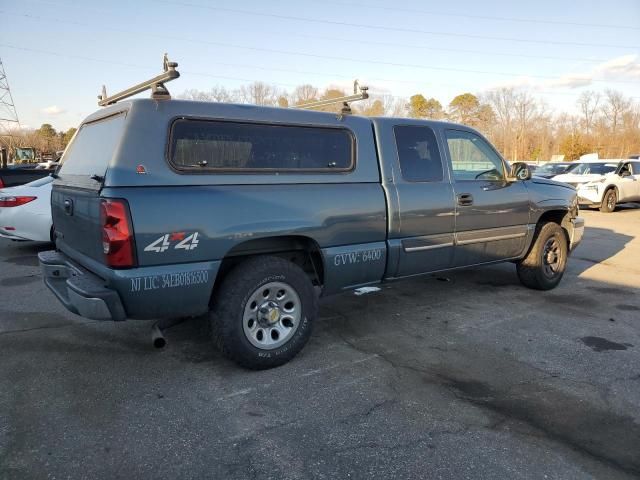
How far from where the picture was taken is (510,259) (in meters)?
5.62

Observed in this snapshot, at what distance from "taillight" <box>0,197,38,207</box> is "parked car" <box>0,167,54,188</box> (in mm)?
1254

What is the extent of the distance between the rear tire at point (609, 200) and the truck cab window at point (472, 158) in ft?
41.4

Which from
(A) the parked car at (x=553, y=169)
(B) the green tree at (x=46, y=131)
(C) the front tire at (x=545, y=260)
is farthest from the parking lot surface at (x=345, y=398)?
(B) the green tree at (x=46, y=131)

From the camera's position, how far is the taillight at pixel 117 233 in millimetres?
3000

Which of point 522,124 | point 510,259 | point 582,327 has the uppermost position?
point 522,124

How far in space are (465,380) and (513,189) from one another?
2.71 meters

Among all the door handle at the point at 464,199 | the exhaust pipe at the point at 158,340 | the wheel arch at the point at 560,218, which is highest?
the door handle at the point at 464,199

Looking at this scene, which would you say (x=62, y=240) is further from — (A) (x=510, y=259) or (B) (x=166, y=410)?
(A) (x=510, y=259)

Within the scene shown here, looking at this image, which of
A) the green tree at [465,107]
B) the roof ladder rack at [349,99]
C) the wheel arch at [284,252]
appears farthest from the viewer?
the green tree at [465,107]

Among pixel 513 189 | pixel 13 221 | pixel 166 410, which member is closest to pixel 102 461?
pixel 166 410

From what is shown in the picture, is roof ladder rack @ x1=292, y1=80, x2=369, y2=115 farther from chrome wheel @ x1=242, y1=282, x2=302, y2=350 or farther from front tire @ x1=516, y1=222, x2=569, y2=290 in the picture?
front tire @ x1=516, y1=222, x2=569, y2=290

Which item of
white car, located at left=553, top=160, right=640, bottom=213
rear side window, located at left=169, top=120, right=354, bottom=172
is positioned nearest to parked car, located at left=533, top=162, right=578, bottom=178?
white car, located at left=553, top=160, right=640, bottom=213

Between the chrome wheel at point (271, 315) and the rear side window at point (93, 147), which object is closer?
the rear side window at point (93, 147)

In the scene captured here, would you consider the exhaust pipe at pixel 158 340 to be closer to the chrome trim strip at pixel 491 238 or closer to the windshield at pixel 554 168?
the chrome trim strip at pixel 491 238
